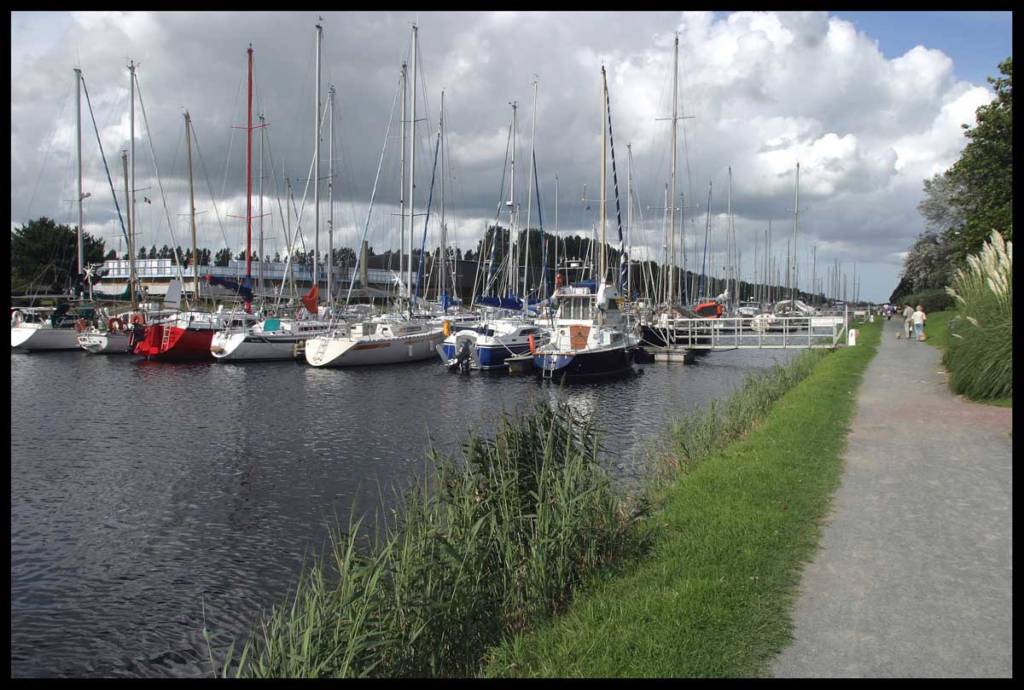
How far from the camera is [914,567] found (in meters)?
7.36

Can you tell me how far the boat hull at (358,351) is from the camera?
40.2m

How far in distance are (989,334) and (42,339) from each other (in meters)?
51.1

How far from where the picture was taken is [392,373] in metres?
38.2

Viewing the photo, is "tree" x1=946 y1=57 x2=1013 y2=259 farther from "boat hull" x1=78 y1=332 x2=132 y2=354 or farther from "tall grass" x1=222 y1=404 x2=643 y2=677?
"boat hull" x1=78 y1=332 x2=132 y2=354

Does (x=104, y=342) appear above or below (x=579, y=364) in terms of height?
above

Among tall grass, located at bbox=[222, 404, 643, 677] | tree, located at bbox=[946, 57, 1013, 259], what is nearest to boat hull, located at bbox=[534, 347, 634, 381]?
tree, located at bbox=[946, 57, 1013, 259]

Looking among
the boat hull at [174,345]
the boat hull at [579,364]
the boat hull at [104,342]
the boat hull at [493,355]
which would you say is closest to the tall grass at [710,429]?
the boat hull at [579,364]

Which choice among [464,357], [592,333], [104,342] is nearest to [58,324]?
[104,342]

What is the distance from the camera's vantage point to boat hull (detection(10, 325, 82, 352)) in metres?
49.9

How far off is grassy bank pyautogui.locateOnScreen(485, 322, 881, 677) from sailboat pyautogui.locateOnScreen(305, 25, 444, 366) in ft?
99.0

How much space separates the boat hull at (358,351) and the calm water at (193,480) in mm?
4919

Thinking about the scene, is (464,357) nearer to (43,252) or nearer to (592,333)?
(592,333)
